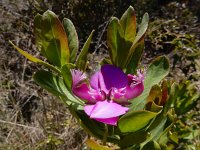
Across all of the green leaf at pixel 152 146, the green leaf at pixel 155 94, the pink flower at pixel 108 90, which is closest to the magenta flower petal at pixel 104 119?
the pink flower at pixel 108 90

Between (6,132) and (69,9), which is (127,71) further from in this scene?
(69,9)

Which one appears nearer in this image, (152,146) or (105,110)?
(105,110)

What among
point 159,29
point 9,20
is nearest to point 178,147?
point 159,29

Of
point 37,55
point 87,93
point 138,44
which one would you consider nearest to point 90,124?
point 87,93

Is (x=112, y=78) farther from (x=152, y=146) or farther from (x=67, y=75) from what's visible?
(x=152, y=146)

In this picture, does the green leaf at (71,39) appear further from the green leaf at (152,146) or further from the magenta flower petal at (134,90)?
the green leaf at (152,146)

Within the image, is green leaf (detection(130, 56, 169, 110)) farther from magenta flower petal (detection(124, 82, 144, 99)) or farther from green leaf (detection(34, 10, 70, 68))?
green leaf (detection(34, 10, 70, 68))

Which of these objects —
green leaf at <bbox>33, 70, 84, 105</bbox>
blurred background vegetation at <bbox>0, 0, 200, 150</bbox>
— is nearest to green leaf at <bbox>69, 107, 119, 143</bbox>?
green leaf at <bbox>33, 70, 84, 105</bbox>
